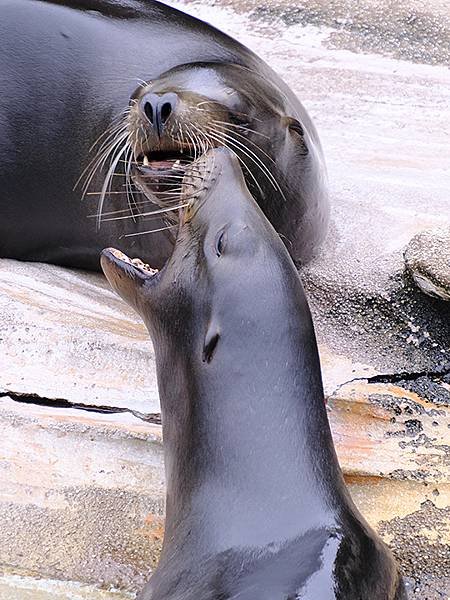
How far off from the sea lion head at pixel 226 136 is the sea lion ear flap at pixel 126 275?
0.29m

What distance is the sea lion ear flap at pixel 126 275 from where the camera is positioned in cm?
371

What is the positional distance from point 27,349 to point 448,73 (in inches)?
154

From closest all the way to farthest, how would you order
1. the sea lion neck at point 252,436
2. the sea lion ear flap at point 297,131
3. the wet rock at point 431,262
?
the sea lion neck at point 252,436
the wet rock at point 431,262
the sea lion ear flap at point 297,131

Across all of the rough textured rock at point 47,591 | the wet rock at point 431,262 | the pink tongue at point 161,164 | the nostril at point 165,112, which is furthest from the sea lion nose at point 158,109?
the rough textured rock at point 47,591

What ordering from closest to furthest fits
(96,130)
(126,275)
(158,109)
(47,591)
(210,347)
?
1. (210,347)
2. (47,591)
3. (126,275)
4. (158,109)
5. (96,130)

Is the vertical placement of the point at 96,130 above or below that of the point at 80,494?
above

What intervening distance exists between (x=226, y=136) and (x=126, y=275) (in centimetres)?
74

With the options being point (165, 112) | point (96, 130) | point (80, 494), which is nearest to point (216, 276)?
point (165, 112)

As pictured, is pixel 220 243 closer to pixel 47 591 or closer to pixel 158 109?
pixel 158 109

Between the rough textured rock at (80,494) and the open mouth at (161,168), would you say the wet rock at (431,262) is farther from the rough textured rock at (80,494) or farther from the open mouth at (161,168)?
the rough textured rock at (80,494)

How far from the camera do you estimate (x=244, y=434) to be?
3154mm

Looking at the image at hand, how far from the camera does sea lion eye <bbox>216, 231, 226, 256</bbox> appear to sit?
11.3 feet

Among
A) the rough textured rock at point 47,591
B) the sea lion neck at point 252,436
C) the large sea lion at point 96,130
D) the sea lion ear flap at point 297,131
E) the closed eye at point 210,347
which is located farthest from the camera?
the large sea lion at point 96,130

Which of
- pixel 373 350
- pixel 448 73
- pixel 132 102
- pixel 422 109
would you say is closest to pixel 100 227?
pixel 132 102
